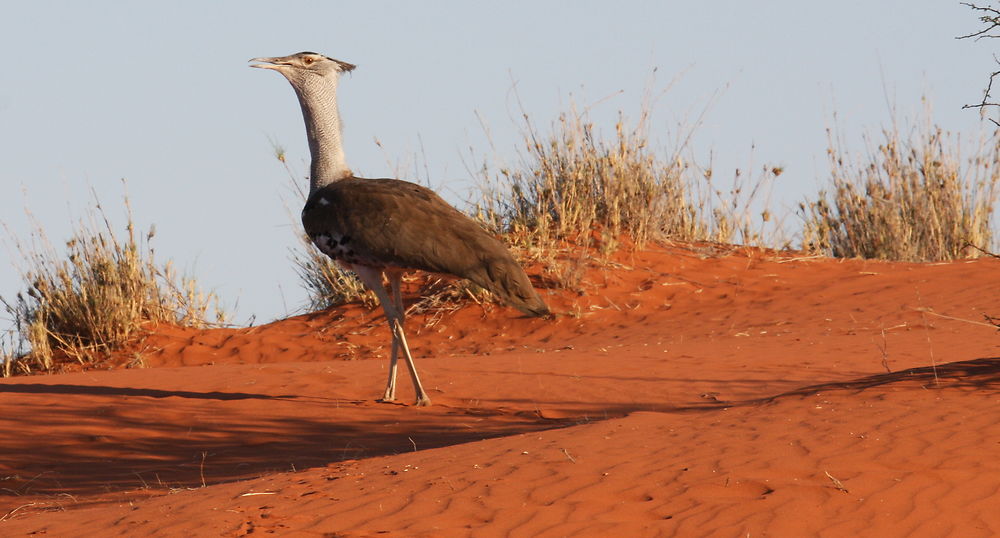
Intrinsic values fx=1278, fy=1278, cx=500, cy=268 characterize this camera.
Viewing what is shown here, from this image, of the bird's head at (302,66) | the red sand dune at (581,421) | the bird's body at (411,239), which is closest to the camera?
the red sand dune at (581,421)

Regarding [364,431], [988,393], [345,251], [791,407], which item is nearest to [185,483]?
[364,431]

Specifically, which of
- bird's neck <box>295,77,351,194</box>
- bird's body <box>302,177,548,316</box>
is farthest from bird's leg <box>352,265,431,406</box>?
bird's neck <box>295,77,351,194</box>

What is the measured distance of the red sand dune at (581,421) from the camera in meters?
5.30

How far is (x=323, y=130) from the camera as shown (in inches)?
380

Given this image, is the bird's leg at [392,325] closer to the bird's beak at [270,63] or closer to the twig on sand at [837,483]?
the bird's beak at [270,63]

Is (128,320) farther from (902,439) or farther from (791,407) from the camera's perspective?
(902,439)

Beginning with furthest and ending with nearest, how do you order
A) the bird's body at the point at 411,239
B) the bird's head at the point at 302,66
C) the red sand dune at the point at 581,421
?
the bird's head at the point at 302,66
the bird's body at the point at 411,239
the red sand dune at the point at 581,421

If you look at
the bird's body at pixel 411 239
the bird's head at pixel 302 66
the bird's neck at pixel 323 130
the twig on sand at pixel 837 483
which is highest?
the bird's head at pixel 302 66

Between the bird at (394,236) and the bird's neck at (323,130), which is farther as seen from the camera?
the bird's neck at (323,130)

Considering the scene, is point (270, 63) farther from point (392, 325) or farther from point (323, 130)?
point (392, 325)

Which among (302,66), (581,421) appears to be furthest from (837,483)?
(302,66)

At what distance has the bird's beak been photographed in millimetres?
9586

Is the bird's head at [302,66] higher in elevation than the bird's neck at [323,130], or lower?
higher

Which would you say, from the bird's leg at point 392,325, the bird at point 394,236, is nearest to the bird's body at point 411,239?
the bird at point 394,236
